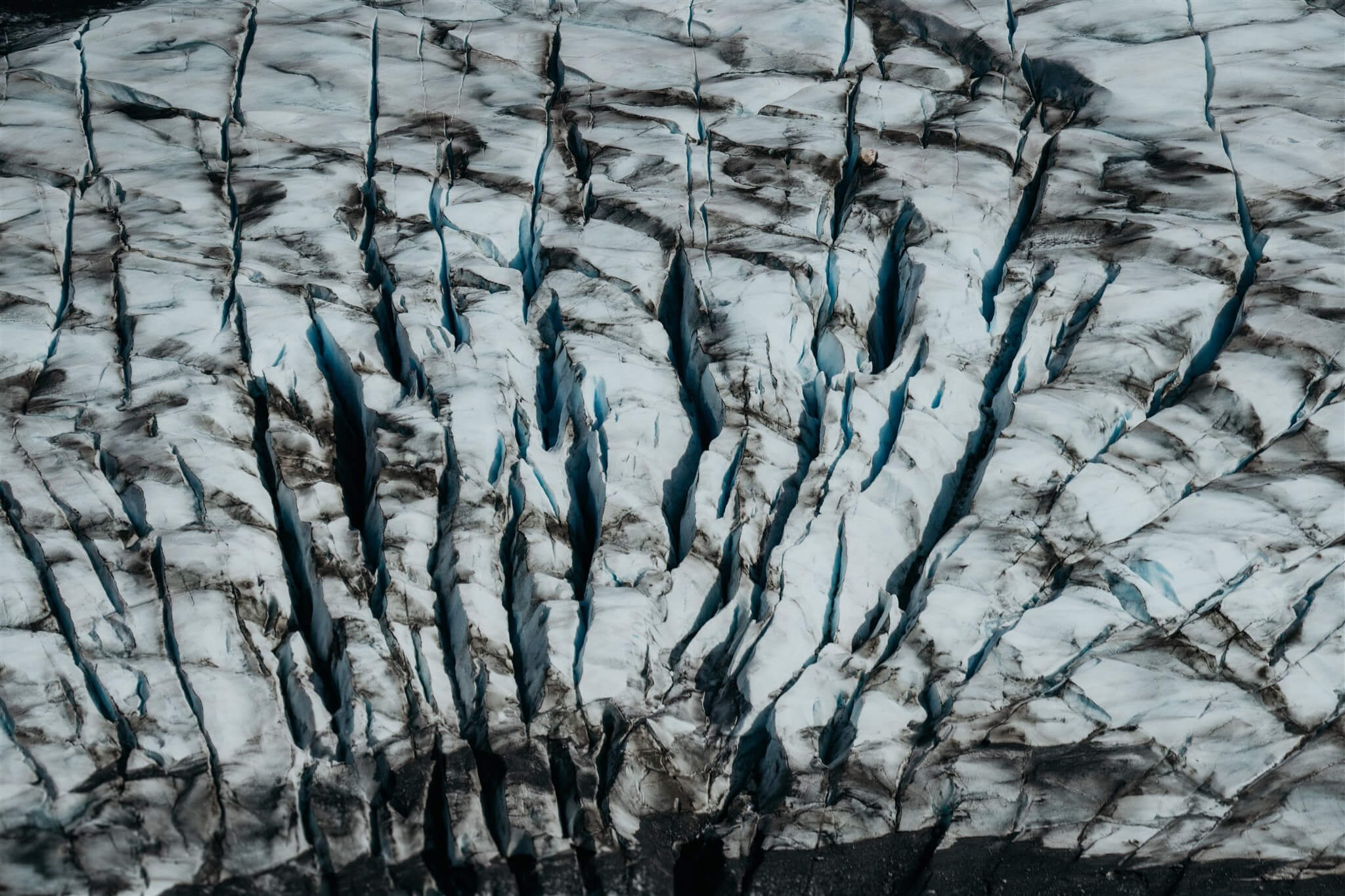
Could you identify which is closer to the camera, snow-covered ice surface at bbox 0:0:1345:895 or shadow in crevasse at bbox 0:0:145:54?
snow-covered ice surface at bbox 0:0:1345:895

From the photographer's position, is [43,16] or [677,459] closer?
[677,459]

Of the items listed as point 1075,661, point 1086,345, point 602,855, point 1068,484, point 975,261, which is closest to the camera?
point 602,855

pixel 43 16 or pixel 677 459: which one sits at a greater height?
pixel 43 16

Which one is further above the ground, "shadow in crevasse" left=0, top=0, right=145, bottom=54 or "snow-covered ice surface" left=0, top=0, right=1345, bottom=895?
"shadow in crevasse" left=0, top=0, right=145, bottom=54

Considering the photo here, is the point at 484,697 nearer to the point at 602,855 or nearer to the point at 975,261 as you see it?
the point at 602,855

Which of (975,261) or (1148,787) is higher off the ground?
(975,261)

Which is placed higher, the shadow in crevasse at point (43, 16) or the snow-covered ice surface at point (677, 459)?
the shadow in crevasse at point (43, 16)

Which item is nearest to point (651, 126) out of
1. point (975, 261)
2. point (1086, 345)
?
point (975, 261)

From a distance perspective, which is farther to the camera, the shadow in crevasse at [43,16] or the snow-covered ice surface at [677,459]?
the shadow in crevasse at [43,16]
